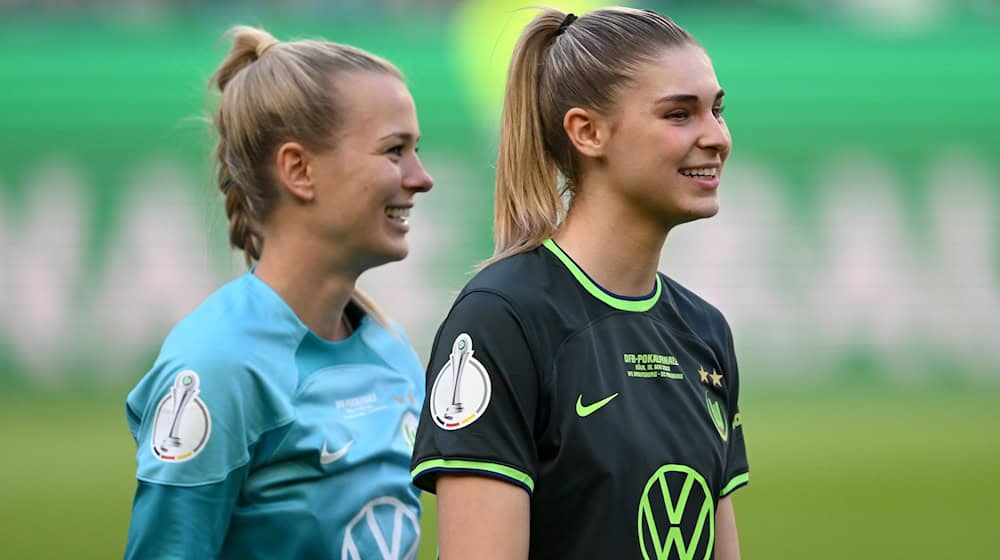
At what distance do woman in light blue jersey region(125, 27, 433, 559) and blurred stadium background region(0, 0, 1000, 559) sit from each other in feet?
20.4

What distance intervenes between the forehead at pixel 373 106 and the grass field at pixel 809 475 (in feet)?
13.9

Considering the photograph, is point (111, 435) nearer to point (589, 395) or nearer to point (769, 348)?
point (769, 348)

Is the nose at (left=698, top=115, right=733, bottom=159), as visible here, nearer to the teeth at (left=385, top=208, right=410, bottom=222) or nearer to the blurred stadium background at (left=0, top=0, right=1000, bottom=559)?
the teeth at (left=385, top=208, right=410, bottom=222)

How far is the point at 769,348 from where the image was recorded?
10.7m

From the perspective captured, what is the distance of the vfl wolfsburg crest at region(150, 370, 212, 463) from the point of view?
8.70 feet

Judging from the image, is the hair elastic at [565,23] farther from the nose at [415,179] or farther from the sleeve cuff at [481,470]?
the sleeve cuff at [481,470]

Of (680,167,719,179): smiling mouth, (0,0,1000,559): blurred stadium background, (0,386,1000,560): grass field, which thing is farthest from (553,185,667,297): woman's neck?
(0,0,1000,559): blurred stadium background

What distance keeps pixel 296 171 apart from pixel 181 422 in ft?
2.25

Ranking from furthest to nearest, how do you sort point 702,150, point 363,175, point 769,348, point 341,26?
point 341,26, point 769,348, point 363,175, point 702,150

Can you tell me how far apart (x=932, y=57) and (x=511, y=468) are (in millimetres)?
10435

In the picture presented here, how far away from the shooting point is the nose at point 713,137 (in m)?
2.36

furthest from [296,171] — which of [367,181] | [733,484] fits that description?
[733,484]

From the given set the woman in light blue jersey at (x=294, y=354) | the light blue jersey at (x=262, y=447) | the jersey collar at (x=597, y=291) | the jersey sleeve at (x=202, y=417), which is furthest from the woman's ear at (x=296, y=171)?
the jersey collar at (x=597, y=291)

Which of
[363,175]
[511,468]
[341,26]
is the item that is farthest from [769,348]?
[511,468]
